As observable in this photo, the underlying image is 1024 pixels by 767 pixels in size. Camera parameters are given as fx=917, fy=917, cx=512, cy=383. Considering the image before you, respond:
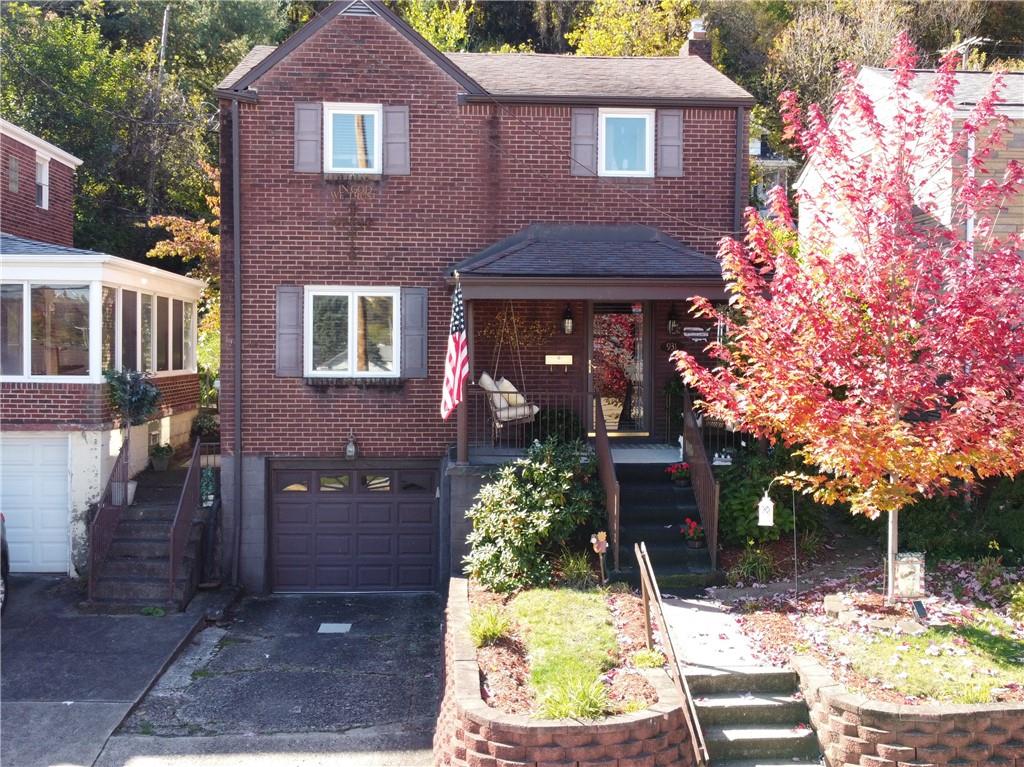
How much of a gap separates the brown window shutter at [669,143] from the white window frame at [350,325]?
436 centimetres

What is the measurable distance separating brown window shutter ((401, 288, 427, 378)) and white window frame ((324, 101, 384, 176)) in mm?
1836

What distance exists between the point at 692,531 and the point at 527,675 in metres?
3.63

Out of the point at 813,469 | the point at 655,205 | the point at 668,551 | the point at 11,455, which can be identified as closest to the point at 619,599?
the point at 668,551

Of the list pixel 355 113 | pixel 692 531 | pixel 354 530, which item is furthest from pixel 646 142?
pixel 354 530

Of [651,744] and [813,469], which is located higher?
[813,469]

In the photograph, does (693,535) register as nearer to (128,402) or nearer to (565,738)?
(565,738)

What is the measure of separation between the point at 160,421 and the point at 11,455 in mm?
2621

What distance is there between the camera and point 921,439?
794cm

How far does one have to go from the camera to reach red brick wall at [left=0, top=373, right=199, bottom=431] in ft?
42.7

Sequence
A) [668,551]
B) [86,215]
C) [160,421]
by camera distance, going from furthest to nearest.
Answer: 1. [86,215]
2. [160,421]
3. [668,551]

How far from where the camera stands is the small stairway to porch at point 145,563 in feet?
39.9

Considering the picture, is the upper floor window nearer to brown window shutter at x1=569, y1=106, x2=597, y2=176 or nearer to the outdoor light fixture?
brown window shutter at x1=569, y1=106, x2=597, y2=176

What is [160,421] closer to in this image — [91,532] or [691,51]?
[91,532]

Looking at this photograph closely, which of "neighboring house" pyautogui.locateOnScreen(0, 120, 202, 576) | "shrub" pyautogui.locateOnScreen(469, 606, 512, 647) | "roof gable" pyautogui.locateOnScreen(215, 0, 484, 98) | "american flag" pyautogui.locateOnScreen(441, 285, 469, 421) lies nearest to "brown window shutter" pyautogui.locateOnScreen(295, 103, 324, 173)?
"roof gable" pyautogui.locateOnScreen(215, 0, 484, 98)
